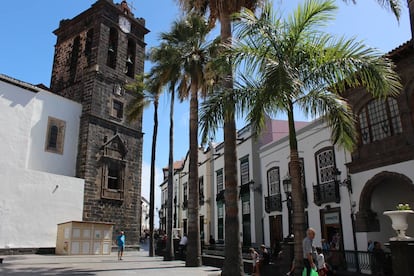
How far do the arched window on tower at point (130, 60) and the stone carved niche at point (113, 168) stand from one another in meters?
6.04

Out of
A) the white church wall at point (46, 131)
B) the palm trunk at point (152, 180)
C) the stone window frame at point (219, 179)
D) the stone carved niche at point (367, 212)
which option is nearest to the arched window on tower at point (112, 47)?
the white church wall at point (46, 131)

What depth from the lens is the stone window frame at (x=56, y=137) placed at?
80.0 feet

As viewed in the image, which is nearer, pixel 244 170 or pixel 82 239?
pixel 82 239

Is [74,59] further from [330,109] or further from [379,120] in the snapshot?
[330,109]

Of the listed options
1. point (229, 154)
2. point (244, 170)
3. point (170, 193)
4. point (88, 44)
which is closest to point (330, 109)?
point (229, 154)

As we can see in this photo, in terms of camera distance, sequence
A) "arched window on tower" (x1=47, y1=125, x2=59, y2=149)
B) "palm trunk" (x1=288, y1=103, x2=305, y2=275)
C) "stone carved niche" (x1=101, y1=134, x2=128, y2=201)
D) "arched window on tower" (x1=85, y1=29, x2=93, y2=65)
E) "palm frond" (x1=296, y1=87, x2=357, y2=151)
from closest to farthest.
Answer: "palm trunk" (x1=288, y1=103, x2=305, y2=275)
"palm frond" (x1=296, y1=87, x2=357, y2=151)
"arched window on tower" (x1=47, y1=125, x2=59, y2=149)
"stone carved niche" (x1=101, y1=134, x2=128, y2=201)
"arched window on tower" (x1=85, y1=29, x2=93, y2=65)

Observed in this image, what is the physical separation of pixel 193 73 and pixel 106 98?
1334 cm

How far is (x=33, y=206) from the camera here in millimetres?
21609

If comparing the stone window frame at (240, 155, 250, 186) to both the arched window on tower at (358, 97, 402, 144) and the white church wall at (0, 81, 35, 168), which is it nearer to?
the arched window on tower at (358, 97, 402, 144)

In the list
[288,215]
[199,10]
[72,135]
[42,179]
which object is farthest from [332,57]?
[72,135]

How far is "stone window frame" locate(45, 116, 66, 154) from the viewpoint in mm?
24375

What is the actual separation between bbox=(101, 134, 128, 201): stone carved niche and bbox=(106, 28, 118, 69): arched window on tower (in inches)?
237

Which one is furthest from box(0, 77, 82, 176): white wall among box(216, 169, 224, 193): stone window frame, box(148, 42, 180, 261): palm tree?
box(216, 169, 224, 193): stone window frame

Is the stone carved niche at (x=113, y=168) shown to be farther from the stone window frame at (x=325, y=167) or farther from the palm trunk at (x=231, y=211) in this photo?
the palm trunk at (x=231, y=211)
